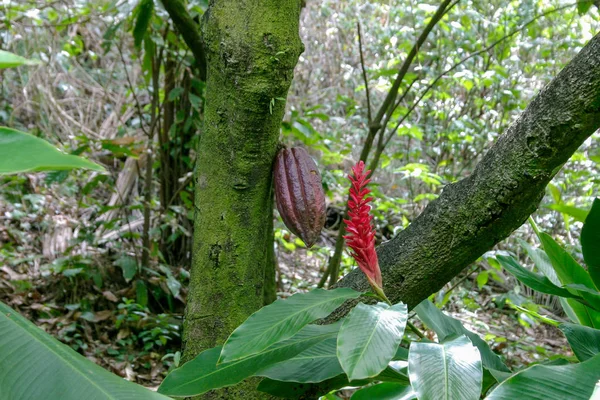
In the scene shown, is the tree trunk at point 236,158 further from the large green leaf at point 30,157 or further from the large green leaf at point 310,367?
the large green leaf at point 30,157

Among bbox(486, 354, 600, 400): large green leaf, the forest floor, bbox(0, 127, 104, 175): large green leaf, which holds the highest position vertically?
bbox(0, 127, 104, 175): large green leaf

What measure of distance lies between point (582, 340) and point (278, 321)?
0.58 metres

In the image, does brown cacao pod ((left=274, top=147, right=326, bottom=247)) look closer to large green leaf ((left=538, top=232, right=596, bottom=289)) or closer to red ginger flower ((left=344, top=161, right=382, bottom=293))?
red ginger flower ((left=344, top=161, right=382, bottom=293))

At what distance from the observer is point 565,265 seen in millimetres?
1175

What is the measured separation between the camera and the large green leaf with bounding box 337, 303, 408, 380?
0.64 metres

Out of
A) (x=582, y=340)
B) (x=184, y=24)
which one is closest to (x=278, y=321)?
(x=582, y=340)

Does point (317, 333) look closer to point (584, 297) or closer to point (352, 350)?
point (352, 350)

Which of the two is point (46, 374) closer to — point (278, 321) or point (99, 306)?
point (278, 321)

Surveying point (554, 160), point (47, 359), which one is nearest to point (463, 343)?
point (554, 160)

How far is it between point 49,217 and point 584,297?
3.10 m

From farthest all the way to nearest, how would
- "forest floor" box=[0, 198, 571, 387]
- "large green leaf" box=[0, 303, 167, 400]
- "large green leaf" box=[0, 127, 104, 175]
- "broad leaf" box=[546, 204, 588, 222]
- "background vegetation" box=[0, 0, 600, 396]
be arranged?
"background vegetation" box=[0, 0, 600, 396], "forest floor" box=[0, 198, 571, 387], "broad leaf" box=[546, 204, 588, 222], "large green leaf" box=[0, 303, 167, 400], "large green leaf" box=[0, 127, 104, 175]

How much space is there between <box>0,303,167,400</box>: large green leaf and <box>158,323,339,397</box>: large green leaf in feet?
0.63

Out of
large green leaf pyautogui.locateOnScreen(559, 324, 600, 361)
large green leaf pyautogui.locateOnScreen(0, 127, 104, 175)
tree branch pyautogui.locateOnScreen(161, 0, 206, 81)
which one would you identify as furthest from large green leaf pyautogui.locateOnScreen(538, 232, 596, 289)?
tree branch pyautogui.locateOnScreen(161, 0, 206, 81)

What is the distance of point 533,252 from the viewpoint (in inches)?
52.7
